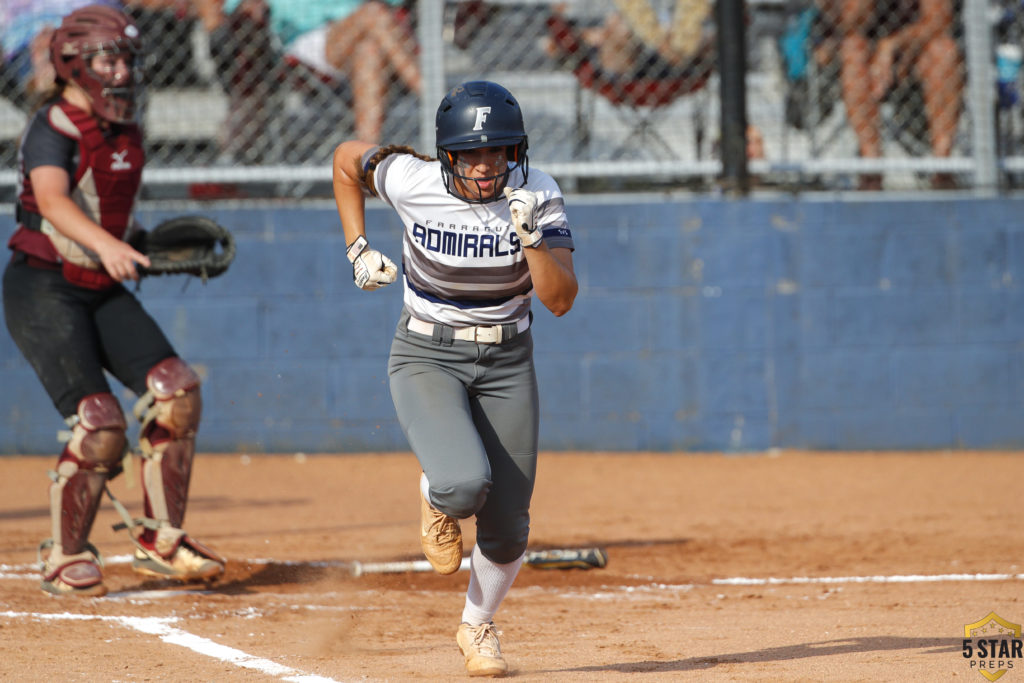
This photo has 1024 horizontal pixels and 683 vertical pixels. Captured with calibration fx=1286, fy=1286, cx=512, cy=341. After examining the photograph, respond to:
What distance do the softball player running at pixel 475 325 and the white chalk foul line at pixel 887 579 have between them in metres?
1.87

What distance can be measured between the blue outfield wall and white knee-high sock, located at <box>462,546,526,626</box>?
4891 mm

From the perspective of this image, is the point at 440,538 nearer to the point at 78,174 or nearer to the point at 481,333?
the point at 481,333

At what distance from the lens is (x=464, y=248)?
411cm

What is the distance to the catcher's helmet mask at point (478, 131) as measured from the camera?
3.94 m

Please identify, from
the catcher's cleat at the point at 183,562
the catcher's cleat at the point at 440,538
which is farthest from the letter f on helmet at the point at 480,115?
the catcher's cleat at the point at 183,562

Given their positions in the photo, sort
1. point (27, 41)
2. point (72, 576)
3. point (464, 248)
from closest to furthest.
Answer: point (464, 248) < point (72, 576) < point (27, 41)

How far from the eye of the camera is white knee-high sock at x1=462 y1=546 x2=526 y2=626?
4125 millimetres

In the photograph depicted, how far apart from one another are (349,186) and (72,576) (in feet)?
6.79

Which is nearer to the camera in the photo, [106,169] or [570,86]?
[106,169]

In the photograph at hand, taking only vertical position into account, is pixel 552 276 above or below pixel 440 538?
above

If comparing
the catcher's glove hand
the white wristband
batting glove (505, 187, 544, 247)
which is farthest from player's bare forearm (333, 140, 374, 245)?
the catcher's glove hand

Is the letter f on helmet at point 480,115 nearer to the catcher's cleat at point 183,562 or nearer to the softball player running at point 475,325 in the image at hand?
the softball player running at point 475,325

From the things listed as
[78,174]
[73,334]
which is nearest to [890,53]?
[78,174]

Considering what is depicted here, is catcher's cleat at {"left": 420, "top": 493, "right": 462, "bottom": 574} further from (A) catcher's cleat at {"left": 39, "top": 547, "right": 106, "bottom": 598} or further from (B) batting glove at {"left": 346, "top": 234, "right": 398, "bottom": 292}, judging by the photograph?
(A) catcher's cleat at {"left": 39, "top": 547, "right": 106, "bottom": 598}
